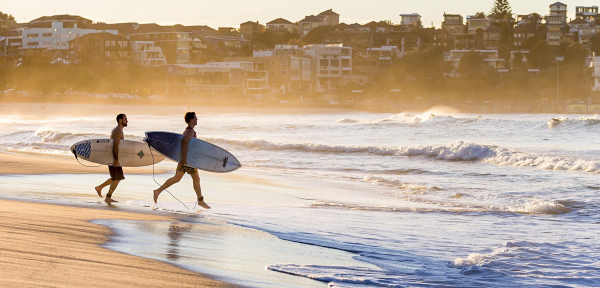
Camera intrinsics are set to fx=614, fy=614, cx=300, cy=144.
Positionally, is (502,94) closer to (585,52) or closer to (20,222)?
(585,52)

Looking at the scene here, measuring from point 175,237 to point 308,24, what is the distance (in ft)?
418

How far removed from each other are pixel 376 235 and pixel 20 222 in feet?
13.1

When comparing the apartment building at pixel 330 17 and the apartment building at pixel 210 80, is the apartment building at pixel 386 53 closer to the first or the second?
the apartment building at pixel 210 80

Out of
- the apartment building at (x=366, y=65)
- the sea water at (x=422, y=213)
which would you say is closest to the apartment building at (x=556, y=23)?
the apartment building at (x=366, y=65)

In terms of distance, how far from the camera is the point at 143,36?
4154 inches

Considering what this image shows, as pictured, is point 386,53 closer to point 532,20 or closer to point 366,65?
point 366,65

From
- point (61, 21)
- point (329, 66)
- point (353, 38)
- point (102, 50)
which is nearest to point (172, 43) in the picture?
point (102, 50)

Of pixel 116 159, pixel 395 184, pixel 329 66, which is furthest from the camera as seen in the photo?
pixel 329 66

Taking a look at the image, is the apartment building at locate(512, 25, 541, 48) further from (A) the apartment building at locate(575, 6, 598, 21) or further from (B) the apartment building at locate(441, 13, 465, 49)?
(A) the apartment building at locate(575, 6, 598, 21)

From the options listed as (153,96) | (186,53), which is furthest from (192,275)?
(186,53)

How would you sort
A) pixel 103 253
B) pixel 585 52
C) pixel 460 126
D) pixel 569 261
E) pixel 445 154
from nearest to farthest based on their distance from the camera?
pixel 103 253, pixel 569 261, pixel 445 154, pixel 460 126, pixel 585 52

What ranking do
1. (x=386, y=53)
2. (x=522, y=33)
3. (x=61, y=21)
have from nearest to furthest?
(x=386, y=53), (x=522, y=33), (x=61, y=21)

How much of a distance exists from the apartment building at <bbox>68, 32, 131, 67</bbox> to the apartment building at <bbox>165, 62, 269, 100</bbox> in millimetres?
10584

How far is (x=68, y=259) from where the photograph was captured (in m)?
5.11
